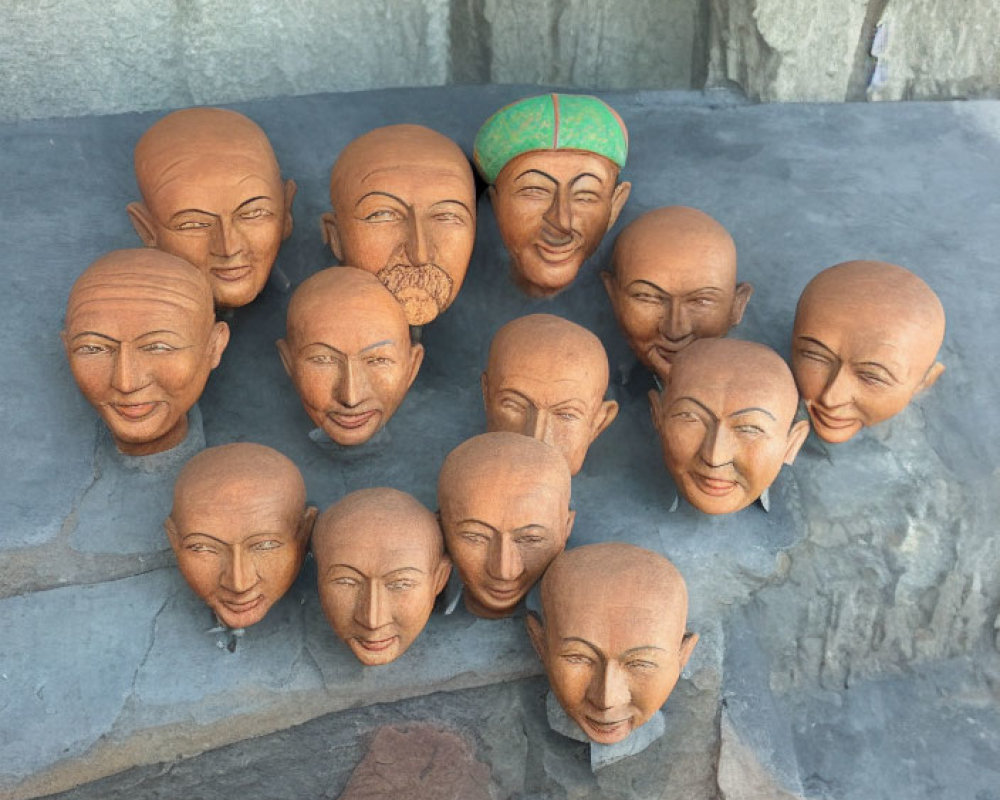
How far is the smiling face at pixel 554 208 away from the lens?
4.02 m

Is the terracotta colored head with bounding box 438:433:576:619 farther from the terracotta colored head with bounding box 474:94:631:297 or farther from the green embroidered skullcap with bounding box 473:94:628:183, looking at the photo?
the green embroidered skullcap with bounding box 473:94:628:183

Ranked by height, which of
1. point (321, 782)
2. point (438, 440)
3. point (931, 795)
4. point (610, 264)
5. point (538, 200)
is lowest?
point (931, 795)

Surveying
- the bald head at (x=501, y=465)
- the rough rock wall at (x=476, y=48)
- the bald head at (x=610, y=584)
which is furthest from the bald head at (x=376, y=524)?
the rough rock wall at (x=476, y=48)

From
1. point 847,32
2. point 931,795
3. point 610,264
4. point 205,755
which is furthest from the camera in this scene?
point 847,32

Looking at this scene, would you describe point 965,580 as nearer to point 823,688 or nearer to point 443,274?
point 823,688

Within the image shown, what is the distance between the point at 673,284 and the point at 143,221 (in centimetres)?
160

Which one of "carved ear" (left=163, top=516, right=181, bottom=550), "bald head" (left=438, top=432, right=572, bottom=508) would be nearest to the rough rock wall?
"carved ear" (left=163, top=516, right=181, bottom=550)

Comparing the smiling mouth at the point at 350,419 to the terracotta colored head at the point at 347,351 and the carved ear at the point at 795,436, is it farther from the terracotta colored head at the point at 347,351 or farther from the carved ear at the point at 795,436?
the carved ear at the point at 795,436

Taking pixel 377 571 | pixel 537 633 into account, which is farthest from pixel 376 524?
pixel 537 633

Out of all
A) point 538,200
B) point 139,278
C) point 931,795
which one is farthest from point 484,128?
point 931,795

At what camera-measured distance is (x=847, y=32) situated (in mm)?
5031

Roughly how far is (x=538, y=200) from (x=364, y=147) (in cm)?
55

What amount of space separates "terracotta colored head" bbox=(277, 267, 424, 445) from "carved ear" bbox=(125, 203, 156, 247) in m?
0.52

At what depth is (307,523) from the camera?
3.43 meters
